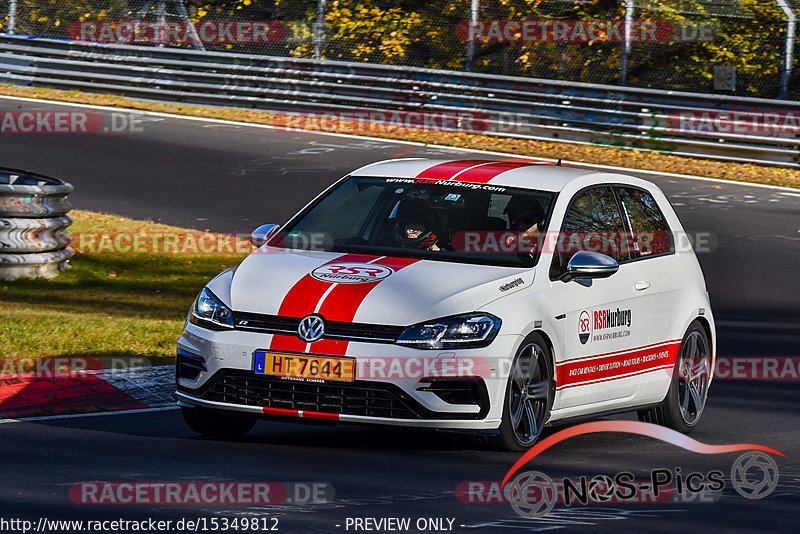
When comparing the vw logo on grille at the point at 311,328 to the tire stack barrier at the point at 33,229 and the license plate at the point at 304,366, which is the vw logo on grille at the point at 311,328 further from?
the tire stack barrier at the point at 33,229

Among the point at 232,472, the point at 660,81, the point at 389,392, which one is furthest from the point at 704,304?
the point at 660,81

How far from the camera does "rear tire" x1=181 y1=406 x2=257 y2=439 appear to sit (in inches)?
311

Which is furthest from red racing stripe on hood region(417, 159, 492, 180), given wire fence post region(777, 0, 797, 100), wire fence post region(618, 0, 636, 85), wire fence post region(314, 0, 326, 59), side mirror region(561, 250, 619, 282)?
wire fence post region(314, 0, 326, 59)

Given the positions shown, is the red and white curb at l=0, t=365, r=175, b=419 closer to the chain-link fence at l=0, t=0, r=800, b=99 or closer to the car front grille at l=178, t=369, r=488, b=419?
the car front grille at l=178, t=369, r=488, b=419

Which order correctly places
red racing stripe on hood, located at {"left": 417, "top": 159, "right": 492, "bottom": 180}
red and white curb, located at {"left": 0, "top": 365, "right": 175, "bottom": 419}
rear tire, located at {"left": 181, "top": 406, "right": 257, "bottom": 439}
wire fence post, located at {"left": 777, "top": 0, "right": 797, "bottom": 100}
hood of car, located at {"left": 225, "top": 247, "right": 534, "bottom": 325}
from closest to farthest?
hood of car, located at {"left": 225, "top": 247, "right": 534, "bottom": 325} → rear tire, located at {"left": 181, "top": 406, "right": 257, "bottom": 439} → red racing stripe on hood, located at {"left": 417, "top": 159, "right": 492, "bottom": 180} → red and white curb, located at {"left": 0, "top": 365, "right": 175, "bottom": 419} → wire fence post, located at {"left": 777, "top": 0, "right": 797, "bottom": 100}

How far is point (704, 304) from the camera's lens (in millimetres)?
9484

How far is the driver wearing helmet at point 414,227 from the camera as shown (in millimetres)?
8289

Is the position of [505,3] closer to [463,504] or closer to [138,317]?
[138,317]

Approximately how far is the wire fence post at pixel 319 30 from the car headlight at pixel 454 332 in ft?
64.6

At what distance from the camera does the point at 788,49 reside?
75.9 ft

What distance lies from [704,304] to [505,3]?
17.1 m

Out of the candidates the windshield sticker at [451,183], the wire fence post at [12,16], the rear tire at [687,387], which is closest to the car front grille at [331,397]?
the windshield sticker at [451,183]

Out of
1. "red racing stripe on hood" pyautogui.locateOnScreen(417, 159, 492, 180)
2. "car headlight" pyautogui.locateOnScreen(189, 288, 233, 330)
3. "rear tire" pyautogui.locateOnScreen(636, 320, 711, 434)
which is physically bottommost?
"rear tire" pyautogui.locateOnScreen(636, 320, 711, 434)

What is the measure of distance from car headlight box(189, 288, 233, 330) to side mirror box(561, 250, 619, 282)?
1977 millimetres
